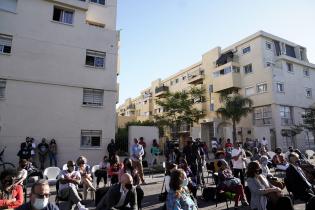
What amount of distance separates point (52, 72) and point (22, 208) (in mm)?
14338

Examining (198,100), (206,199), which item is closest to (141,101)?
(198,100)

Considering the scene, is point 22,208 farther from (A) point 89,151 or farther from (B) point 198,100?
(B) point 198,100

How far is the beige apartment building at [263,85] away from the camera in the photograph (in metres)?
29.4

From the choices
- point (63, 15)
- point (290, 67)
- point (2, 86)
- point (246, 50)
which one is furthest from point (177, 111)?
point (2, 86)

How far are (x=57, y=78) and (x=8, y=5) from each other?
5513mm

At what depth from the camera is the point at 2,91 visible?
1579 cm

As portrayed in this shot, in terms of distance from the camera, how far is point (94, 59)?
18.7 m

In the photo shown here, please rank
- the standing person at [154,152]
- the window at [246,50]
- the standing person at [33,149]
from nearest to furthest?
the standing person at [33,149] → the standing person at [154,152] → the window at [246,50]

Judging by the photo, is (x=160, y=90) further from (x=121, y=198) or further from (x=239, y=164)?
(x=121, y=198)

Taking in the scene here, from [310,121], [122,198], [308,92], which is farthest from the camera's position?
[308,92]

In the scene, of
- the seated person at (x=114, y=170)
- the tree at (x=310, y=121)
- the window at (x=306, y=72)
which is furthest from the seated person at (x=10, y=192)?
the window at (x=306, y=72)

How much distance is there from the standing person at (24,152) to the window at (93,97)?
4.85 meters

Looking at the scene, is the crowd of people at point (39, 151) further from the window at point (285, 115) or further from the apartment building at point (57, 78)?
the window at point (285, 115)

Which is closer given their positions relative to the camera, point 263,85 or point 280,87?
point 263,85
